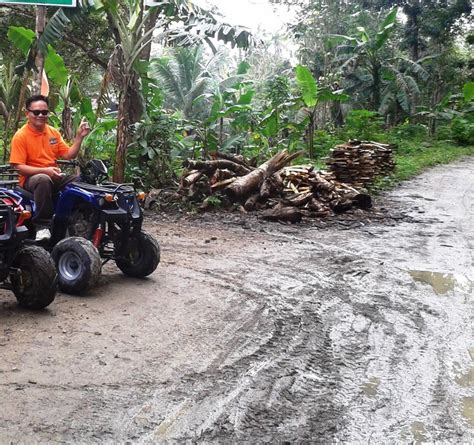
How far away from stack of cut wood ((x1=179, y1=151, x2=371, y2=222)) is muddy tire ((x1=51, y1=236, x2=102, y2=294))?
17.2 ft

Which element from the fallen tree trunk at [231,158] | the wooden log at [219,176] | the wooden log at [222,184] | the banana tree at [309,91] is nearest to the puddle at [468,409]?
the wooden log at [222,184]

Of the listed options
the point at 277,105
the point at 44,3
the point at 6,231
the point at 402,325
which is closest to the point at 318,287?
the point at 402,325

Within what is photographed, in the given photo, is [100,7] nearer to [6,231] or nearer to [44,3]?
[44,3]

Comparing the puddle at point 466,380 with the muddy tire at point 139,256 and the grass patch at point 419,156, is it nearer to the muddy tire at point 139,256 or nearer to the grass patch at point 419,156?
the muddy tire at point 139,256

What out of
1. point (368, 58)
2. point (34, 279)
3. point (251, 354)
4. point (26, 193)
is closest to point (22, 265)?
point (34, 279)

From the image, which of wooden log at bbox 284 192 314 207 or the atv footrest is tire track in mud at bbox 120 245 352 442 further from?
wooden log at bbox 284 192 314 207

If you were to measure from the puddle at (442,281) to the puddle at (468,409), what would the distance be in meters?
2.55

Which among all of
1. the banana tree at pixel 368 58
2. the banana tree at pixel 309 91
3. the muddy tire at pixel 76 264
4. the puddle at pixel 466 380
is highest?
the banana tree at pixel 368 58

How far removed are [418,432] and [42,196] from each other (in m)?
4.12

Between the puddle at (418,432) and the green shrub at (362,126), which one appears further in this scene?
the green shrub at (362,126)

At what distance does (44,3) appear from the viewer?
16.9 ft

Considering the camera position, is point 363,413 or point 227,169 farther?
point 227,169

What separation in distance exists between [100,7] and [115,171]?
2770mm

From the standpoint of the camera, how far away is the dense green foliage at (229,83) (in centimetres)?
1063
